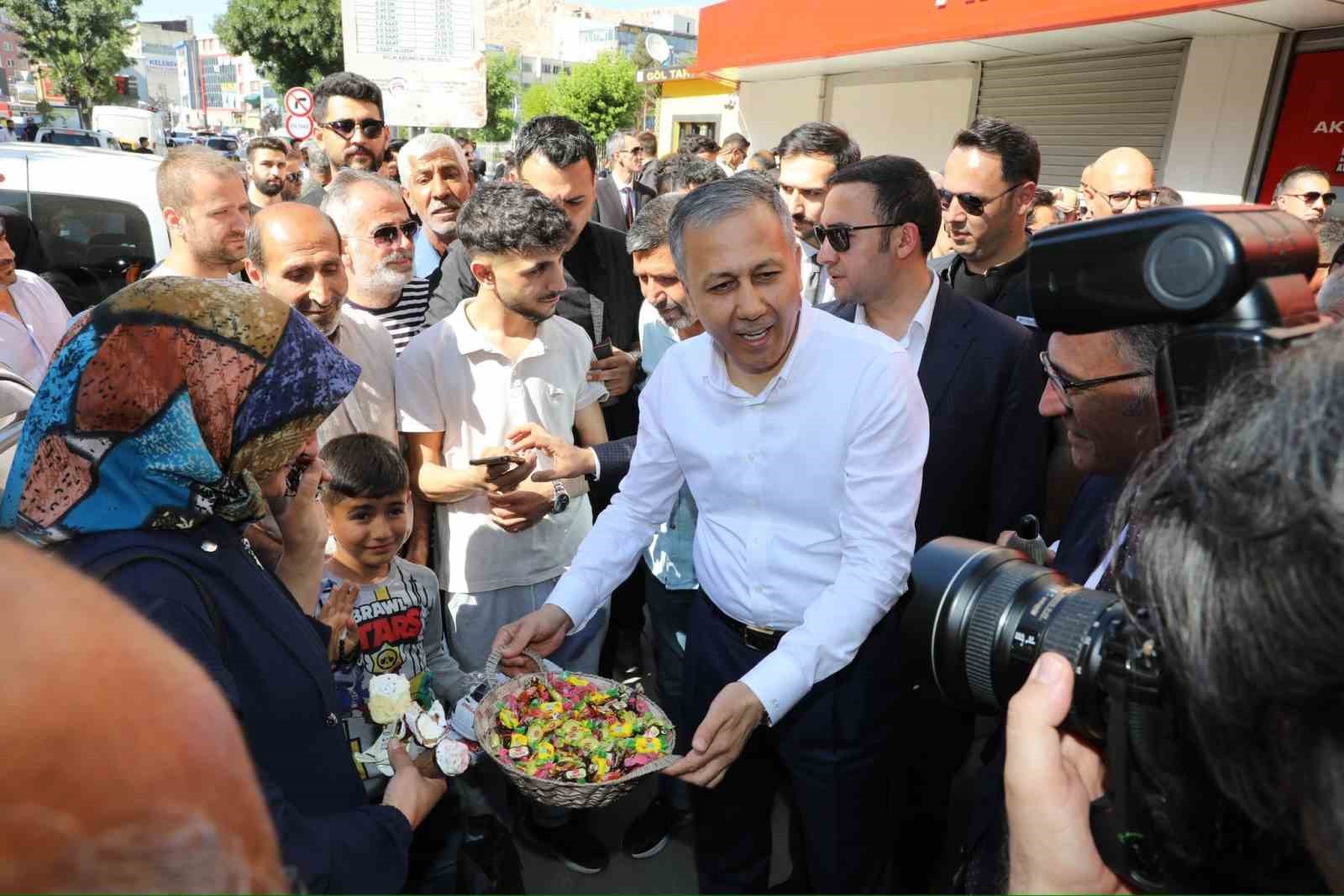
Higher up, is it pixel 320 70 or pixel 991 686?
pixel 320 70

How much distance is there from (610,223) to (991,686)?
5.61m

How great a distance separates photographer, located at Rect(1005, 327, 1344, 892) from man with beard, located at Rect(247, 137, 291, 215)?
23.1 ft

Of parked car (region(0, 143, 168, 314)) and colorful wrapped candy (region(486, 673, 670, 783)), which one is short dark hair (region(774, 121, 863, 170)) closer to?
colorful wrapped candy (region(486, 673, 670, 783))

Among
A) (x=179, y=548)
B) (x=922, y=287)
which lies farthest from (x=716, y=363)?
(x=179, y=548)

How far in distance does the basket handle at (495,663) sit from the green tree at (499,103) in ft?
155

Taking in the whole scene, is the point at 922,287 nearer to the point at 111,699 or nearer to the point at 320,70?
the point at 111,699

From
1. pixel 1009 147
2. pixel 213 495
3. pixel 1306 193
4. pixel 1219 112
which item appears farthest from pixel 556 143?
pixel 1219 112

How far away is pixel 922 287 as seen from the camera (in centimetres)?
295

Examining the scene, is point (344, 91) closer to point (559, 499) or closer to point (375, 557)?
point (559, 499)

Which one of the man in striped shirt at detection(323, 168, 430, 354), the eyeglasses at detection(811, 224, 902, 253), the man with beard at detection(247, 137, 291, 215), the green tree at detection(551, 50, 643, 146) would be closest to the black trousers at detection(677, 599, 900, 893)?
the eyeglasses at detection(811, 224, 902, 253)

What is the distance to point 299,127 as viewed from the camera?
969 cm

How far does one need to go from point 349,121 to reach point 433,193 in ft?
4.12

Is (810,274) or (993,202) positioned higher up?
(993,202)

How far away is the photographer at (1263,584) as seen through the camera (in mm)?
690
